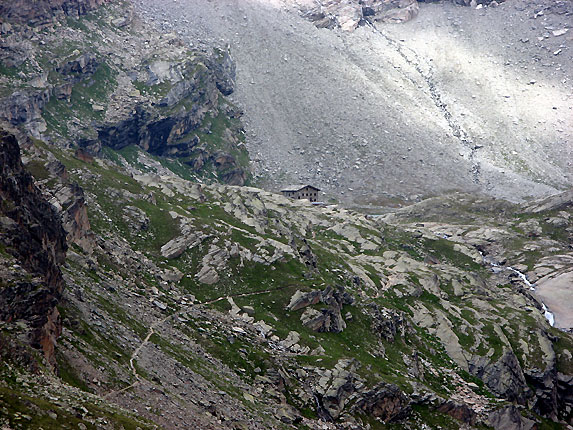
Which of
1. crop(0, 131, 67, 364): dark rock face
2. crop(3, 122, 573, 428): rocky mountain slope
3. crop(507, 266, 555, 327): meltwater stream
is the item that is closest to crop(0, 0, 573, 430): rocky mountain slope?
crop(0, 131, 67, 364): dark rock face

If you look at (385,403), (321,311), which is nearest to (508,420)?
(385,403)

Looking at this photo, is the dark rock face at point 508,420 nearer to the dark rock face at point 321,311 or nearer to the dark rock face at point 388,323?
the dark rock face at point 388,323

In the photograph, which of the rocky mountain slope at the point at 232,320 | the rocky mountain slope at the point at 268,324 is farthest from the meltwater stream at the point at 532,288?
the rocky mountain slope at the point at 268,324

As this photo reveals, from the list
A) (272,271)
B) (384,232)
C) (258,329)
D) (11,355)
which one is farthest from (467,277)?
(11,355)

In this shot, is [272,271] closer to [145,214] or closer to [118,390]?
[145,214]

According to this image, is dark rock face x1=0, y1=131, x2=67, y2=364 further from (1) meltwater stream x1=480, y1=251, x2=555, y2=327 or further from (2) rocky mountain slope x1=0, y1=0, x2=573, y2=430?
(1) meltwater stream x1=480, y1=251, x2=555, y2=327

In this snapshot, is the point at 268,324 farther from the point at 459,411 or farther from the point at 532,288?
the point at 532,288
